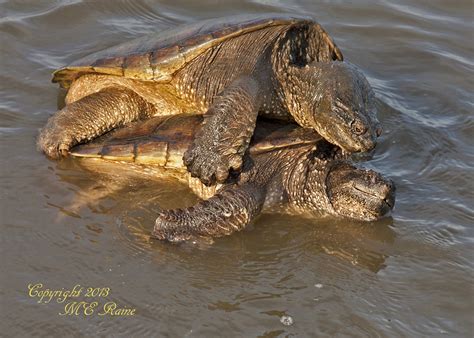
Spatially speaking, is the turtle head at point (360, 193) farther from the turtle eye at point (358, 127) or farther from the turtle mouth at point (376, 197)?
the turtle eye at point (358, 127)

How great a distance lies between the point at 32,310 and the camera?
3.77 metres

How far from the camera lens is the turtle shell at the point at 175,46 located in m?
4.95

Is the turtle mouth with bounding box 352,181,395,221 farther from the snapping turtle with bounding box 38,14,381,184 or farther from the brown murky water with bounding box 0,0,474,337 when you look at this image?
the snapping turtle with bounding box 38,14,381,184

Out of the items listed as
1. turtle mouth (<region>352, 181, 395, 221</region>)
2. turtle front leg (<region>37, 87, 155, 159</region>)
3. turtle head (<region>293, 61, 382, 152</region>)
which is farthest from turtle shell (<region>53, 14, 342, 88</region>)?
turtle mouth (<region>352, 181, 395, 221</region>)

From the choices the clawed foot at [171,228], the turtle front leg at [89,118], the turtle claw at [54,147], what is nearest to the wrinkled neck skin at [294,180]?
the clawed foot at [171,228]

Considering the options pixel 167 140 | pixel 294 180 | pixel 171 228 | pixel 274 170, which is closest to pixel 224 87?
pixel 167 140

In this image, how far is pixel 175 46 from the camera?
4.98 m

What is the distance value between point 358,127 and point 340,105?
0.66 feet

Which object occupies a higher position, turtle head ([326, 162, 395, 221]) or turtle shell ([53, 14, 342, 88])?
turtle shell ([53, 14, 342, 88])

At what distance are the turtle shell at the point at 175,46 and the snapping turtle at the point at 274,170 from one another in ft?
1.33

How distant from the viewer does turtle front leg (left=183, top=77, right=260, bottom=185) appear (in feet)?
15.0

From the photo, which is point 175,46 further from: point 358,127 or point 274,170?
point 358,127

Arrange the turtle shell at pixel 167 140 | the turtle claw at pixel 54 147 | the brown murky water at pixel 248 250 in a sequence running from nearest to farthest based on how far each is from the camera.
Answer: the brown murky water at pixel 248 250 < the turtle shell at pixel 167 140 < the turtle claw at pixel 54 147

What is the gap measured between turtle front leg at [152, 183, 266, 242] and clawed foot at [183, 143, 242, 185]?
15cm
